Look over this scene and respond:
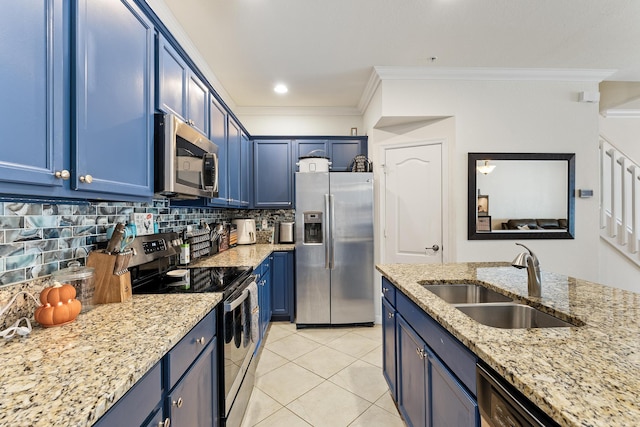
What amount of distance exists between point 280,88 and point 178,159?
7.03 ft

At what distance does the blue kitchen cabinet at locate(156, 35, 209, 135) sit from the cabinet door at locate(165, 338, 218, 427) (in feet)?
4.24

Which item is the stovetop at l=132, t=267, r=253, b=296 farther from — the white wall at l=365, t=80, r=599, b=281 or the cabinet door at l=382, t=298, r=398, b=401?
the white wall at l=365, t=80, r=599, b=281

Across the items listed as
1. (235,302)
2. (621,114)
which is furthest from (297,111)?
(621,114)

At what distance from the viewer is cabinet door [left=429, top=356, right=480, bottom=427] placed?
920 millimetres

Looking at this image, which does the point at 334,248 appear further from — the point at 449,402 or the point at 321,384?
the point at 449,402

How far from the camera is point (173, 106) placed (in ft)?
5.28

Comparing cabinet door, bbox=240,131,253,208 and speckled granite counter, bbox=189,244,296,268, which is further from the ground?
cabinet door, bbox=240,131,253,208

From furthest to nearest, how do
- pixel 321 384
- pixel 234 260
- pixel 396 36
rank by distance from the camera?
pixel 234 260 < pixel 396 36 < pixel 321 384

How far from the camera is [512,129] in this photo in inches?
116

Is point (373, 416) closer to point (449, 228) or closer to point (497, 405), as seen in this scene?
point (497, 405)

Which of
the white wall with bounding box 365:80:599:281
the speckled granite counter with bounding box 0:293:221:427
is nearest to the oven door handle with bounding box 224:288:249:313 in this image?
the speckled granite counter with bounding box 0:293:221:427

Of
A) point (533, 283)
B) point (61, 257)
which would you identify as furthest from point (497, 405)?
point (61, 257)

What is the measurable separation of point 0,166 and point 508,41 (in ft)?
10.8

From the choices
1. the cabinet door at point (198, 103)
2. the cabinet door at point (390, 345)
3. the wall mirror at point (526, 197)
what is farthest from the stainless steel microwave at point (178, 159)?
the wall mirror at point (526, 197)
